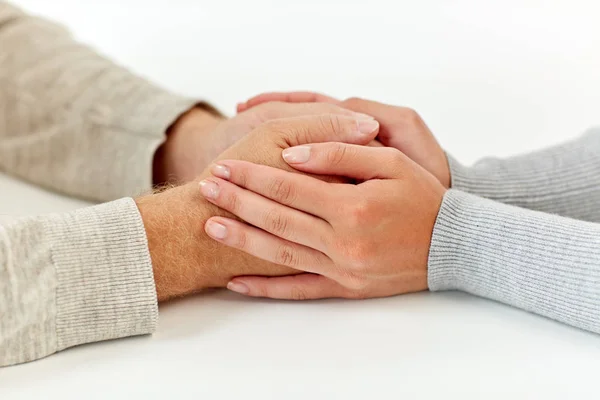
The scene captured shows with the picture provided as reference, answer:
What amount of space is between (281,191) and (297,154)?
0.07 m

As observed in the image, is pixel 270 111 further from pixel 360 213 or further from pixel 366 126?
pixel 360 213

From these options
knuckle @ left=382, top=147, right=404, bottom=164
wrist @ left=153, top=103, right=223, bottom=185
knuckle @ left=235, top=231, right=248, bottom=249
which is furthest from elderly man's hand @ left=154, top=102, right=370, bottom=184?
knuckle @ left=235, top=231, right=248, bottom=249

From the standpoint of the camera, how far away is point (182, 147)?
1.38m

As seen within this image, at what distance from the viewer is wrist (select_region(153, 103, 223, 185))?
4.48 ft

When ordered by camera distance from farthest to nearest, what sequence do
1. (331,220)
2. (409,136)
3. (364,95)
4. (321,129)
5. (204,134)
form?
(364,95) → (204,134) → (409,136) → (321,129) → (331,220)

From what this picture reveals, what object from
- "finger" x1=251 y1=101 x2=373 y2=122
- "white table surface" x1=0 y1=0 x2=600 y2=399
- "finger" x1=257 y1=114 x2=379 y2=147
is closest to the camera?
"white table surface" x1=0 y1=0 x2=600 y2=399

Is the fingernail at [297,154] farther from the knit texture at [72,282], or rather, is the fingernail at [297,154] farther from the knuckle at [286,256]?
the knit texture at [72,282]

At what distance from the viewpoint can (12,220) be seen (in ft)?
2.98

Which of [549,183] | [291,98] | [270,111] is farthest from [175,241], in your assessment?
[549,183]

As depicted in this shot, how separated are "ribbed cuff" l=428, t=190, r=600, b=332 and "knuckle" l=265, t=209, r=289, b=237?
217 millimetres

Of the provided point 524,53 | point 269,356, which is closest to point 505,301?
point 269,356

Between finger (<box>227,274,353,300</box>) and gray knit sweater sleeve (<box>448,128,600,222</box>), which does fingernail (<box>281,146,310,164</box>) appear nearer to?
finger (<box>227,274,353,300</box>)

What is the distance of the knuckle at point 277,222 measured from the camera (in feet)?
3.28

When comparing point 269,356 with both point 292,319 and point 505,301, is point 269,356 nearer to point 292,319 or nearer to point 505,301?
point 292,319
